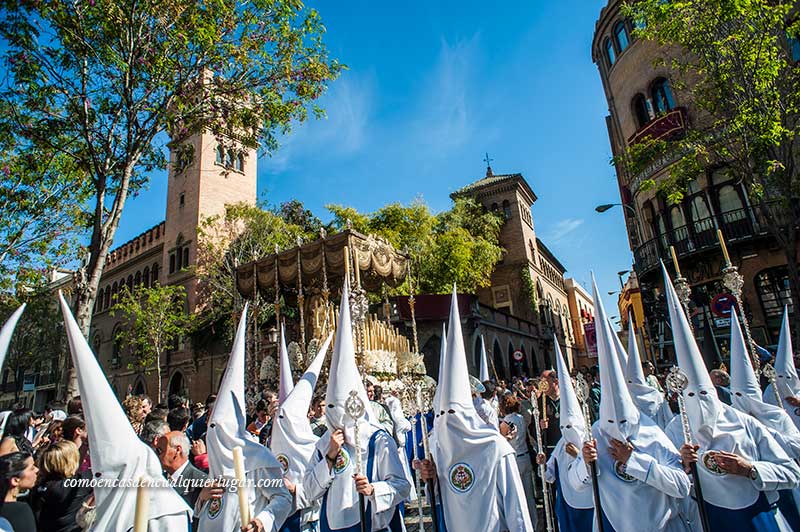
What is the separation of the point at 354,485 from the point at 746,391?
341 cm

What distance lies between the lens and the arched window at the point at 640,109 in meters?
22.2

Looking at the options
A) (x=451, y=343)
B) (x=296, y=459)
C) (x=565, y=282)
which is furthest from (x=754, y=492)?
(x=565, y=282)

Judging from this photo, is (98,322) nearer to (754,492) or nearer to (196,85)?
(196,85)

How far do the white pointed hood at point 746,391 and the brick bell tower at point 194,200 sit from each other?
2647 cm

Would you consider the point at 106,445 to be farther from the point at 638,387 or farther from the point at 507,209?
the point at 507,209

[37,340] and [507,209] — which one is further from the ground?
[507,209]

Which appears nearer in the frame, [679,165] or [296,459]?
[296,459]

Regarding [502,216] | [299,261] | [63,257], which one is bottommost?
[299,261]

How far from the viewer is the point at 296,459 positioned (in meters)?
3.90

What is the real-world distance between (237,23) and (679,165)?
10.9 metres

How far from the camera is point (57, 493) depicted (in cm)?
318

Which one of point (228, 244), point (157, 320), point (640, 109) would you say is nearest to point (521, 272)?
point (640, 109)

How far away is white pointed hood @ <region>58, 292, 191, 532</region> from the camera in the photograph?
2.19 meters

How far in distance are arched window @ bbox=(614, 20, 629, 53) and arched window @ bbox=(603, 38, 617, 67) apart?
1.61 ft
